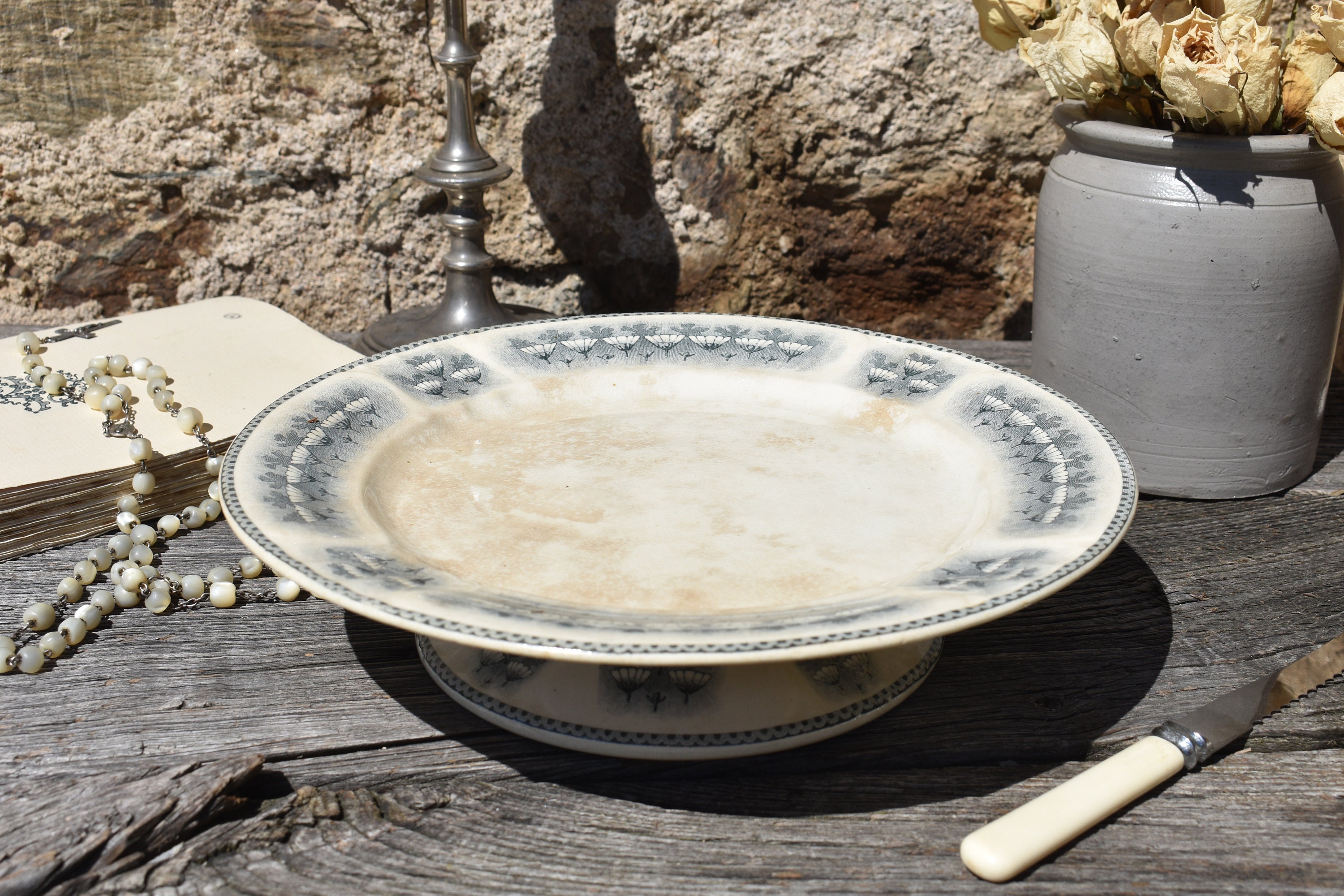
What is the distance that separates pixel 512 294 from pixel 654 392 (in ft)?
1.86

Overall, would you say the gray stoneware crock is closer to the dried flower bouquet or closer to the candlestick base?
the dried flower bouquet

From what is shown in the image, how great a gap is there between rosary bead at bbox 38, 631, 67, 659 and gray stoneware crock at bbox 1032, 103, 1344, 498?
864 mm

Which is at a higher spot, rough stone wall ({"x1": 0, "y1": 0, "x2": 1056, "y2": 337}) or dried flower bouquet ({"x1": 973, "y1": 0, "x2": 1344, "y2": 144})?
dried flower bouquet ({"x1": 973, "y1": 0, "x2": 1344, "y2": 144})

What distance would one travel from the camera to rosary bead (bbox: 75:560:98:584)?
0.86 m

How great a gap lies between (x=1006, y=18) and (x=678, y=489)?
58 cm

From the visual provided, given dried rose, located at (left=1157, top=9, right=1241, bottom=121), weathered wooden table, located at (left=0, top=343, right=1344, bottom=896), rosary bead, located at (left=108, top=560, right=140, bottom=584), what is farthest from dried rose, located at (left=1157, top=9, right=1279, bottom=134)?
rosary bead, located at (left=108, top=560, right=140, bottom=584)

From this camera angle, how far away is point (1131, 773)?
0.64 meters

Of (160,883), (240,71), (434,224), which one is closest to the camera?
(160,883)

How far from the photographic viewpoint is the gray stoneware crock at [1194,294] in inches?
37.1

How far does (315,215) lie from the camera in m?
1.40

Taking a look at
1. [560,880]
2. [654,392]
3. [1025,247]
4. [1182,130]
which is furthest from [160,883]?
[1025,247]

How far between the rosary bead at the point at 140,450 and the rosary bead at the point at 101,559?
0.25 feet

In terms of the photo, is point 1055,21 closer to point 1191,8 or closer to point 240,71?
point 1191,8

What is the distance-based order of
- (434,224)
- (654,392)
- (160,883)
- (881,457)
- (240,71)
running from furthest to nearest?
1. (434,224)
2. (240,71)
3. (654,392)
4. (881,457)
5. (160,883)
